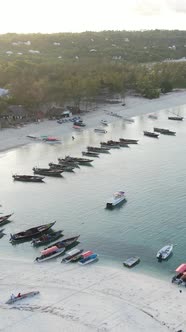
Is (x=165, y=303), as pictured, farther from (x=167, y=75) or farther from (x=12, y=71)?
(x=167, y=75)

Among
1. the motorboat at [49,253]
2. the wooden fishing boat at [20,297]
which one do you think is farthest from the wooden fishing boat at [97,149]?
the wooden fishing boat at [20,297]

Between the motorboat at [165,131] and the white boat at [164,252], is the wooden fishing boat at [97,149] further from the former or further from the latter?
the white boat at [164,252]

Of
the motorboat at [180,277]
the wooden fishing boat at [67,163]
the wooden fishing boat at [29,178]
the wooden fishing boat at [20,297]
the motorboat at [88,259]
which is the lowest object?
the wooden fishing boat at [20,297]

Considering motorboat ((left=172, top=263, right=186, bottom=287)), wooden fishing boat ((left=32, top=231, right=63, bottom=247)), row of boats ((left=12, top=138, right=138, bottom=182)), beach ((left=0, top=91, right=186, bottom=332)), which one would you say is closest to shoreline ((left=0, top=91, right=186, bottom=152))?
row of boats ((left=12, top=138, right=138, bottom=182))

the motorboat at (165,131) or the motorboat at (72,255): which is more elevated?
the motorboat at (165,131)

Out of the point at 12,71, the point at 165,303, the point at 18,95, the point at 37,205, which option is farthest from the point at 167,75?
the point at 165,303

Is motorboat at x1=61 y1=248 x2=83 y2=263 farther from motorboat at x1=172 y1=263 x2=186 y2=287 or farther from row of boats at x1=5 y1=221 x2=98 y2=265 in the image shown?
motorboat at x1=172 y1=263 x2=186 y2=287
